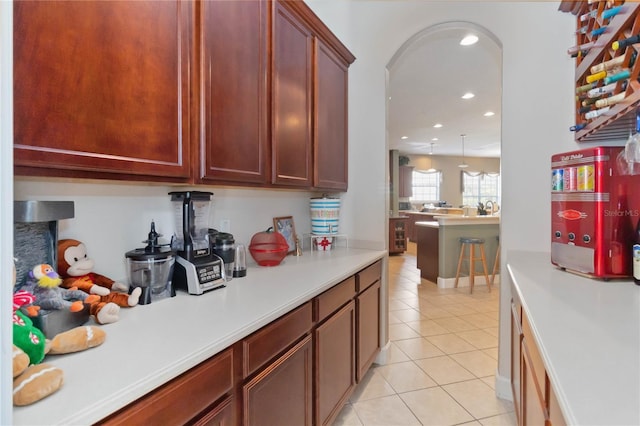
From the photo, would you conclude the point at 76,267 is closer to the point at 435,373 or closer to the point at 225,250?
the point at 225,250

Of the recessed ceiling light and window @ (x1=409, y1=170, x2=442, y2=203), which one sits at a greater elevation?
the recessed ceiling light

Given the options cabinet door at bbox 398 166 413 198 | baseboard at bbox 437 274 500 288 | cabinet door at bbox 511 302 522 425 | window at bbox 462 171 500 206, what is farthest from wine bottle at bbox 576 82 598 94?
window at bbox 462 171 500 206

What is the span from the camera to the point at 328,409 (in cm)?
168

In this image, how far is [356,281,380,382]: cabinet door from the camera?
212cm

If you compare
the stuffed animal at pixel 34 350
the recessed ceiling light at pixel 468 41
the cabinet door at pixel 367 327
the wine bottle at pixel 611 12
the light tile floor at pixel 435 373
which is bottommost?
the light tile floor at pixel 435 373

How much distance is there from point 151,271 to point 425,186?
37.4ft

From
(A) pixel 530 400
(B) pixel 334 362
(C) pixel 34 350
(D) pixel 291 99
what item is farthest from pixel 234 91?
(A) pixel 530 400

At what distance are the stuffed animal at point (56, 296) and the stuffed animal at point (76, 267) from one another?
0.17 ft

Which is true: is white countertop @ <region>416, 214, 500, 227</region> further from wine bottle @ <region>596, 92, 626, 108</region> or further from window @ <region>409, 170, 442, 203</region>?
window @ <region>409, 170, 442, 203</region>

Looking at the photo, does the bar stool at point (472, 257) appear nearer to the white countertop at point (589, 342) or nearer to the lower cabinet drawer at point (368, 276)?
the lower cabinet drawer at point (368, 276)

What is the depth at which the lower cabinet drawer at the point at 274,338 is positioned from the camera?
1.06 metres

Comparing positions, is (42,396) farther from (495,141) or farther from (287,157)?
(495,141)

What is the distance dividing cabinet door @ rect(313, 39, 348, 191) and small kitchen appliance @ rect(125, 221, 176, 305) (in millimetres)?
1171

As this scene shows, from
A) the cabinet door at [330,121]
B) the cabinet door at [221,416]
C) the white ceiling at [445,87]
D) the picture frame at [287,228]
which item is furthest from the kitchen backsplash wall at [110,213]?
the white ceiling at [445,87]
